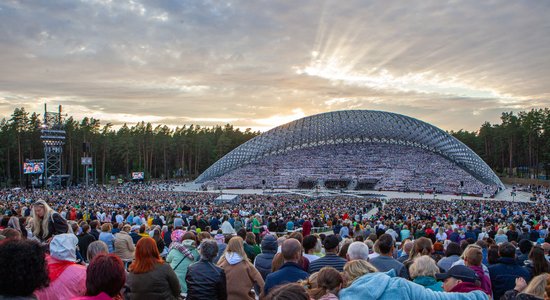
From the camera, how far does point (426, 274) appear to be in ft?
13.6

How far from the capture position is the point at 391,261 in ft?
17.9

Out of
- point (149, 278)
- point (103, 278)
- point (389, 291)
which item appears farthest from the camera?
point (149, 278)

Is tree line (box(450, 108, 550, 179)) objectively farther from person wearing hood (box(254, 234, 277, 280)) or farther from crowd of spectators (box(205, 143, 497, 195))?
person wearing hood (box(254, 234, 277, 280))

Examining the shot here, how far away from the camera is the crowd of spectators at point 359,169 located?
212ft

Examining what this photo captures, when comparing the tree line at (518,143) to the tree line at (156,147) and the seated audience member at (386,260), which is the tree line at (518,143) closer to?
the tree line at (156,147)

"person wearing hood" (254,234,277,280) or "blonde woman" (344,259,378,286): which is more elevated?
"blonde woman" (344,259,378,286)

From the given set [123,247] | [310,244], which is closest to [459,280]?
[310,244]

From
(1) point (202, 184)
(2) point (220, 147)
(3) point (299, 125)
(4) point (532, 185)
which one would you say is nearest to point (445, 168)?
(4) point (532, 185)

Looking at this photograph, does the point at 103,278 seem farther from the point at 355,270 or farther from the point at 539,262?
the point at 539,262

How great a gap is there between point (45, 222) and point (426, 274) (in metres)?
5.06

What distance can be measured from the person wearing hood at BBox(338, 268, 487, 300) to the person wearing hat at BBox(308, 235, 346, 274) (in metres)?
2.64

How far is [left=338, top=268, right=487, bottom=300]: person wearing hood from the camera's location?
8.38 ft

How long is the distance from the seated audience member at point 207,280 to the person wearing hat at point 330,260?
1264mm

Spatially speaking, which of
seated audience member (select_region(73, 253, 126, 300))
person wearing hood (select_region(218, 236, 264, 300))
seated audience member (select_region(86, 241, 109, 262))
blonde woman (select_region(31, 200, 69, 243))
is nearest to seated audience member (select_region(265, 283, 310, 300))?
Result: seated audience member (select_region(73, 253, 126, 300))
